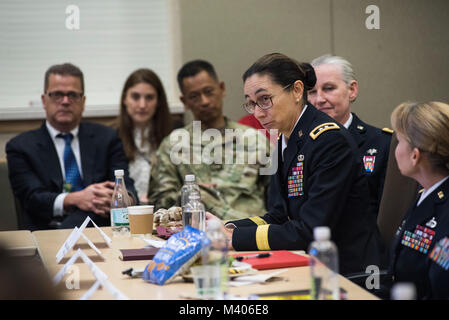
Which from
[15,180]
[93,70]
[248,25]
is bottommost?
[15,180]

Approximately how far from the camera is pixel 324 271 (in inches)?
54.4

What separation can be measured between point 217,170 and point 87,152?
0.80 m

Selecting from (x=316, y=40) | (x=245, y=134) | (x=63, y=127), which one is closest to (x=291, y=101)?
(x=245, y=134)

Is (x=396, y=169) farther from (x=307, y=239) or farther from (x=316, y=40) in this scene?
(x=316, y=40)

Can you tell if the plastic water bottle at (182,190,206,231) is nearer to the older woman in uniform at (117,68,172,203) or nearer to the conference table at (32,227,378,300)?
the conference table at (32,227,378,300)

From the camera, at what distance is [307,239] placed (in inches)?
79.9

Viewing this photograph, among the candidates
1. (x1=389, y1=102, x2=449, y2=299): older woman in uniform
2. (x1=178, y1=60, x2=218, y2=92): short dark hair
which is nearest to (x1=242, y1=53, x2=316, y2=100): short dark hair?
(x1=389, y1=102, x2=449, y2=299): older woman in uniform

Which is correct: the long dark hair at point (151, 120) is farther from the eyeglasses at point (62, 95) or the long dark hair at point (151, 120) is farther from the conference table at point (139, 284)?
the conference table at point (139, 284)

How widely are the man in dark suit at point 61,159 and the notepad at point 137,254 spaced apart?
48.8 inches

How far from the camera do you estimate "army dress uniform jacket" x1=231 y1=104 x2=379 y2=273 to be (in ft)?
6.70

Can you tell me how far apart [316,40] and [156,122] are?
4.19 ft

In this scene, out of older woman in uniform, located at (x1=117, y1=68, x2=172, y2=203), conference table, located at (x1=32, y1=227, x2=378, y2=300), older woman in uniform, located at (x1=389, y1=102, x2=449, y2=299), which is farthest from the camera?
older woman in uniform, located at (x1=117, y1=68, x2=172, y2=203)

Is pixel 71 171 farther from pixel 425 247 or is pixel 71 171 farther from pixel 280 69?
pixel 425 247

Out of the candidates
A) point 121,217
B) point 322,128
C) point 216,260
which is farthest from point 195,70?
point 216,260
